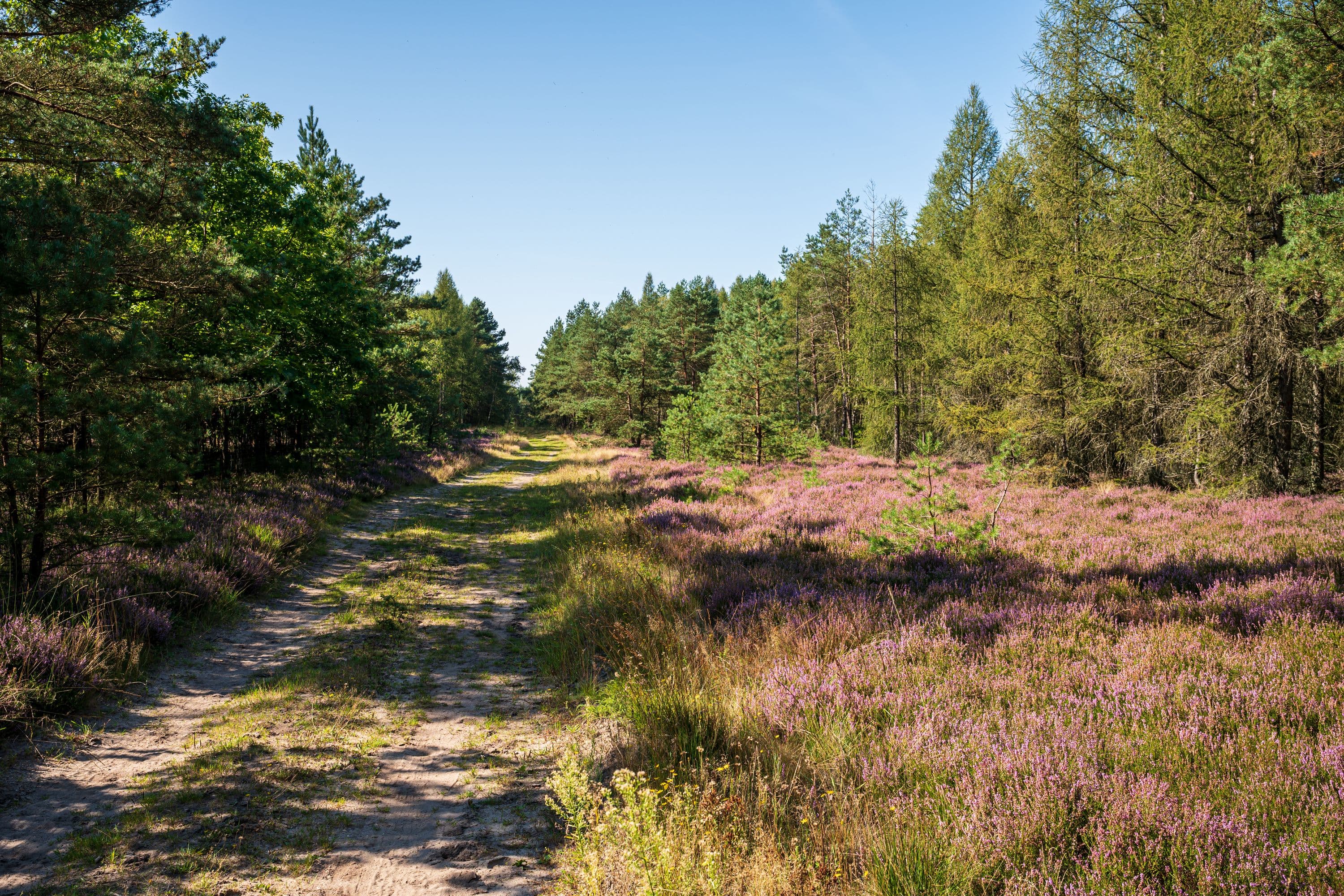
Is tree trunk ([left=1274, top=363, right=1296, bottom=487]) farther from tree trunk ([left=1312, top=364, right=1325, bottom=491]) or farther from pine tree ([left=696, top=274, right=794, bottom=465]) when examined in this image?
pine tree ([left=696, top=274, right=794, bottom=465])

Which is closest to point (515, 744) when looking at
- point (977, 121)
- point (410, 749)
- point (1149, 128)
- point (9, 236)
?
point (410, 749)

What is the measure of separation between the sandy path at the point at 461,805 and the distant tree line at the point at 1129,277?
12.4 metres

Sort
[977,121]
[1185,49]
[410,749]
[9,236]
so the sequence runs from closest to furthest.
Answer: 1. [410,749]
2. [9,236]
3. [1185,49]
4. [977,121]

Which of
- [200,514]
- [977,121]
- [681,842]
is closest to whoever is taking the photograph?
[681,842]

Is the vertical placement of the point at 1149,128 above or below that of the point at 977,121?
below

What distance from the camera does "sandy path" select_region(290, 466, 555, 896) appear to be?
3.19 metres

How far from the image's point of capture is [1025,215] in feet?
66.9

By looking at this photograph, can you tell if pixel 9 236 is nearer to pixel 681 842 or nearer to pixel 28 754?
pixel 28 754

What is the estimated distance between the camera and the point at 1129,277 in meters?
13.8

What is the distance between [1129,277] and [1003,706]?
14862 mm

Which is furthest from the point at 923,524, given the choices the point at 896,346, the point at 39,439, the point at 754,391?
the point at 896,346

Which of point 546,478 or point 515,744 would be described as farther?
point 546,478

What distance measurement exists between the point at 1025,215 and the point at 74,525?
25.8 m

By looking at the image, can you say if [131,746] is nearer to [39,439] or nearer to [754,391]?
[39,439]
